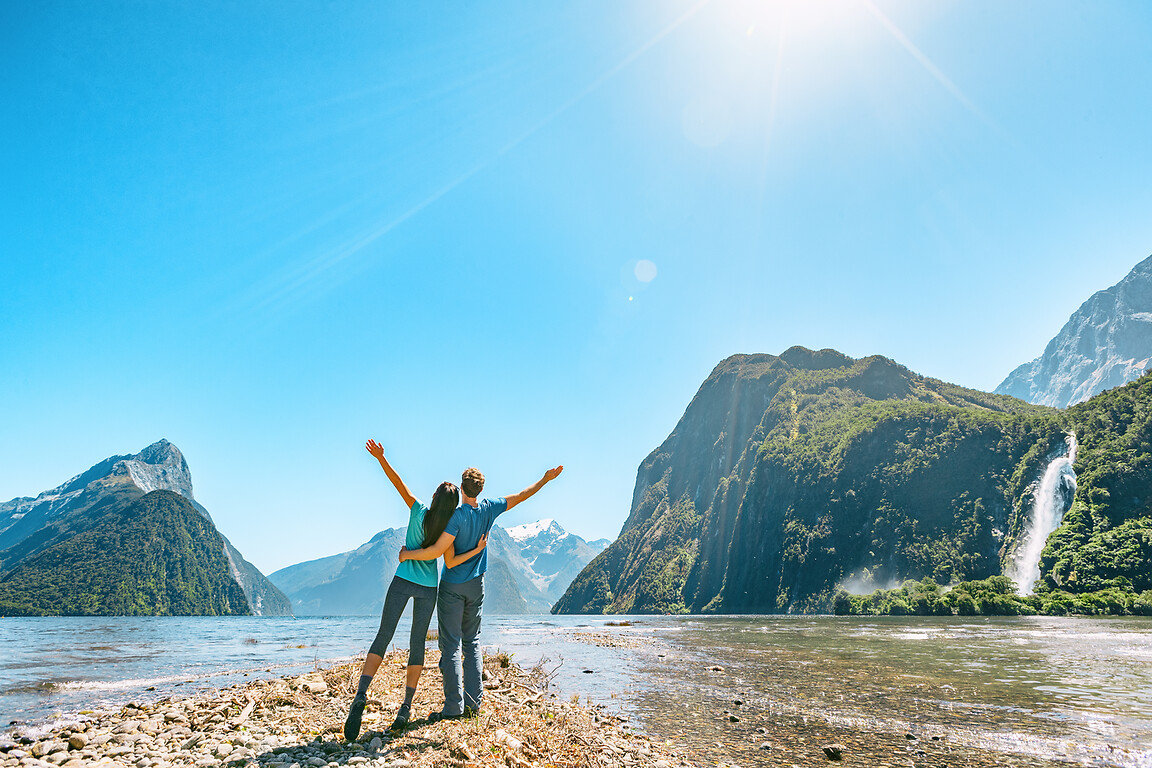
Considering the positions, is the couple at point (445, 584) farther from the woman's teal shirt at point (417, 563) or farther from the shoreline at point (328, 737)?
the shoreline at point (328, 737)

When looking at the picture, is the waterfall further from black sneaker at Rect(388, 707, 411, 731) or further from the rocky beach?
black sneaker at Rect(388, 707, 411, 731)

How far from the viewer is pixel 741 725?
10875 millimetres

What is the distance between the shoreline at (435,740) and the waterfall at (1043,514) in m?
102

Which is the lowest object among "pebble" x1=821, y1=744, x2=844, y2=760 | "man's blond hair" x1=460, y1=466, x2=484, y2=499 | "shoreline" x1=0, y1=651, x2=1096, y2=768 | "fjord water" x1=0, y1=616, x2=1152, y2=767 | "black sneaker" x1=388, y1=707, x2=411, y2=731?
"fjord water" x1=0, y1=616, x2=1152, y2=767

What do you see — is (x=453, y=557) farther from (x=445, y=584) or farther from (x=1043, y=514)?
(x=1043, y=514)

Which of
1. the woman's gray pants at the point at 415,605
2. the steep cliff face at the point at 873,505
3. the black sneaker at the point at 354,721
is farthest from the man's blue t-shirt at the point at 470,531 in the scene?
the steep cliff face at the point at 873,505

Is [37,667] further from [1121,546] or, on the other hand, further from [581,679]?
[1121,546]

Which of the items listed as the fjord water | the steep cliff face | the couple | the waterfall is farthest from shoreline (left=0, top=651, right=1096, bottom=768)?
the steep cliff face

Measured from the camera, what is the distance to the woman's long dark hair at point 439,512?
7.57 metres

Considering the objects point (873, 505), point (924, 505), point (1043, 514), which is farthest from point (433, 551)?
point (873, 505)

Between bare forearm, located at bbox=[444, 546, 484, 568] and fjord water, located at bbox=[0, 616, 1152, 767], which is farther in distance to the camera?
fjord water, located at bbox=[0, 616, 1152, 767]

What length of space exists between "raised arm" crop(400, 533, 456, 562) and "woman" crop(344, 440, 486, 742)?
111mm

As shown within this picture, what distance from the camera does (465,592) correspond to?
7.95 m

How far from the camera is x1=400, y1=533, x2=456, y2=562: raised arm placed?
294 inches
